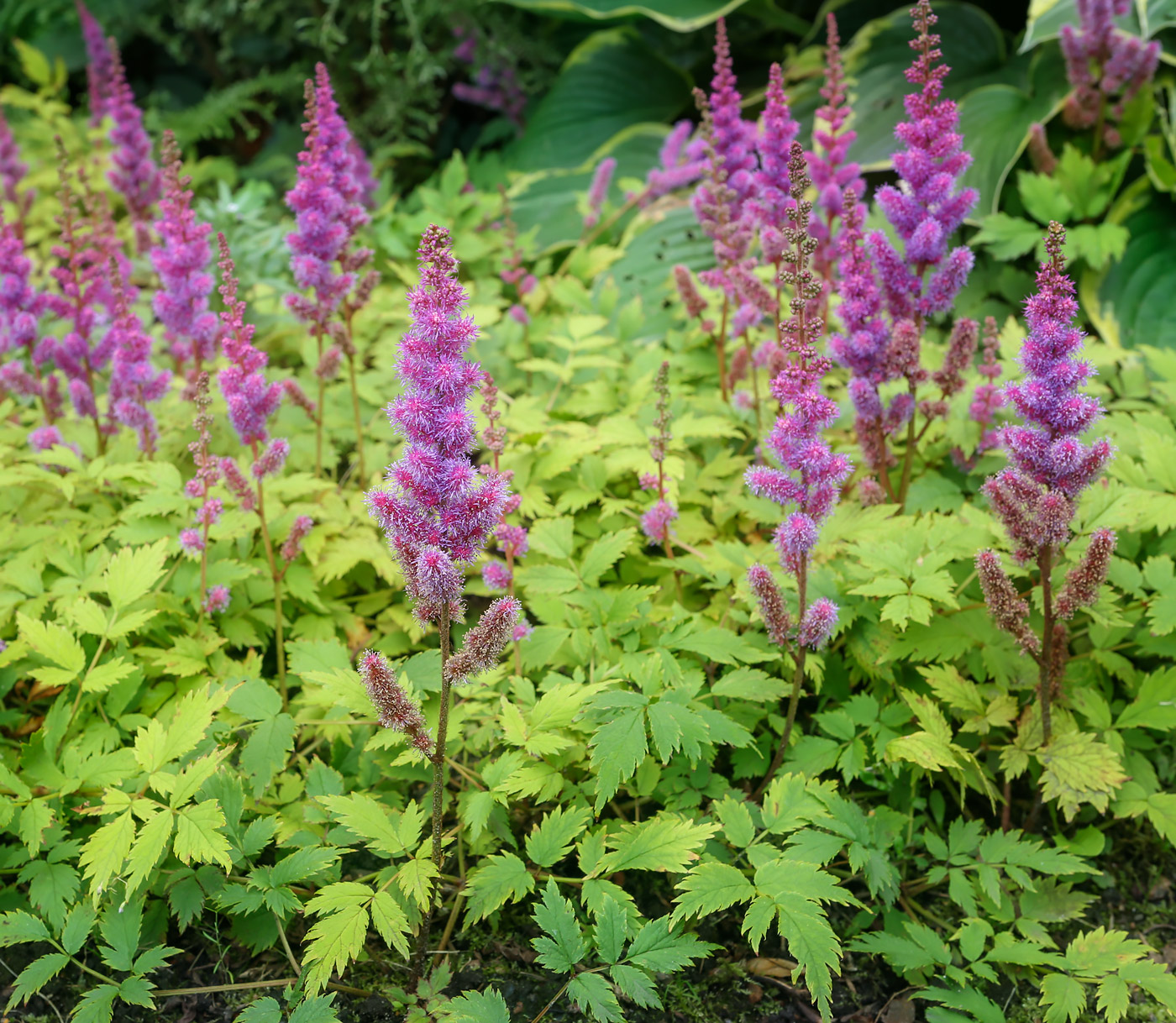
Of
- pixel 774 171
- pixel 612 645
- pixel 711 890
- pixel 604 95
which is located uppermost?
pixel 604 95

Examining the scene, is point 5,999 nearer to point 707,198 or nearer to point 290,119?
point 707,198

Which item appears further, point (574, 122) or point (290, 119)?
point (290, 119)

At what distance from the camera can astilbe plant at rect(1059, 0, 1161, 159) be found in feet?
11.9

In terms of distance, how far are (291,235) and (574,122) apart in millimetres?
3141

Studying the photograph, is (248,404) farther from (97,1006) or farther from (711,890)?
(711,890)

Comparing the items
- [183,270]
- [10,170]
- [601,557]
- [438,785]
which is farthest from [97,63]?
[438,785]

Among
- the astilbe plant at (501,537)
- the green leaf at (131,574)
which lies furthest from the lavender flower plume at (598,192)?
the green leaf at (131,574)

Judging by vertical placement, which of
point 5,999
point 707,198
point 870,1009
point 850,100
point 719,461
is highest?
point 850,100

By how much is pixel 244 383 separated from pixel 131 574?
55 centimetres

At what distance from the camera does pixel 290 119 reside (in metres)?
6.38

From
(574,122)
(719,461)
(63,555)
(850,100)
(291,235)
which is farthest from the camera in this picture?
(574,122)

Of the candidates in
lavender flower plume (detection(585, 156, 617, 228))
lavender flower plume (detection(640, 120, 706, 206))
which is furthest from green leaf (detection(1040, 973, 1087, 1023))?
lavender flower plume (detection(585, 156, 617, 228))

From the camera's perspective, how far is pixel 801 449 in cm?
183

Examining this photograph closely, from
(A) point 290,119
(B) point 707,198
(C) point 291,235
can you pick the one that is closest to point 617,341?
(B) point 707,198
